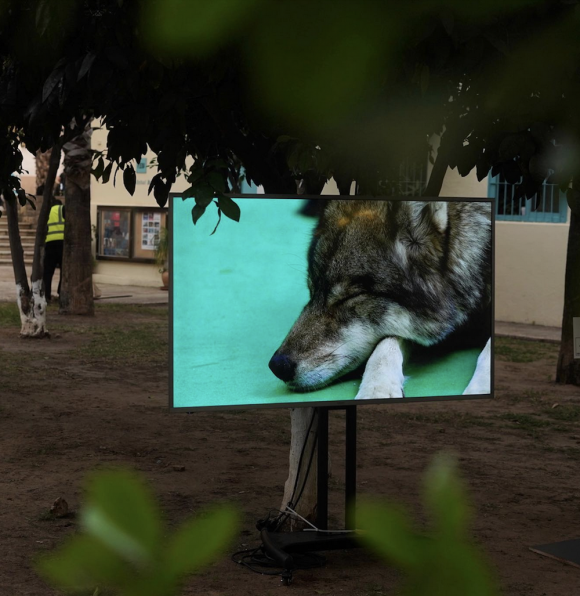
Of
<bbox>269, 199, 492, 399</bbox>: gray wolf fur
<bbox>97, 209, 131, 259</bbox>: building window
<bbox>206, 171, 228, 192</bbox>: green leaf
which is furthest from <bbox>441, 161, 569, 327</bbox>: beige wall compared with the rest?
<bbox>206, 171, 228, 192</bbox>: green leaf

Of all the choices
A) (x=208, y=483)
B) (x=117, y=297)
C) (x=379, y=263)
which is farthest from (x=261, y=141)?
(x=117, y=297)

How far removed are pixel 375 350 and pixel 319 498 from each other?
29.7 inches

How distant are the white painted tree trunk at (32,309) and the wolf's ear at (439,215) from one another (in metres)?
8.13

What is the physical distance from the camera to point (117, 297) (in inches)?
714

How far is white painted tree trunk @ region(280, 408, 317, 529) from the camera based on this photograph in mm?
5148

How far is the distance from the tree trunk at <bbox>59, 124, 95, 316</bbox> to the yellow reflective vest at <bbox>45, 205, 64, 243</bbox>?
46.3 inches

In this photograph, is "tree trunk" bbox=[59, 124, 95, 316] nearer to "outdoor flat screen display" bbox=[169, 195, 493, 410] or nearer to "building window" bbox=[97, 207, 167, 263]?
"building window" bbox=[97, 207, 167, 263]

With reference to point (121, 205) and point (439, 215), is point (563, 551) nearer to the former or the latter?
point (439, 215)

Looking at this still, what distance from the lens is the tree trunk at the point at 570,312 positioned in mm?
10016

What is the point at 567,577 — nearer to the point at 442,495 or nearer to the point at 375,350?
the point at 375,350

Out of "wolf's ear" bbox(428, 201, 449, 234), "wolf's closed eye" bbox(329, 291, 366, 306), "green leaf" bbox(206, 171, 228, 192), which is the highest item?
"green leaf" bbox(206, 171, 228, 192)

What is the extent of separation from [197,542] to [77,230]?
13827 mm

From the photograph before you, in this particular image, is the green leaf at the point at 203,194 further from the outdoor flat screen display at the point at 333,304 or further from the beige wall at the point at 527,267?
the beige wall at the point at 527,267

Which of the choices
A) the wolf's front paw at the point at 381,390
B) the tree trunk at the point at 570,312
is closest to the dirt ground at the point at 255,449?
the tree trunk at the point at 570,312
